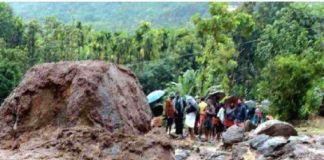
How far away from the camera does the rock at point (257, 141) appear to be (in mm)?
10797

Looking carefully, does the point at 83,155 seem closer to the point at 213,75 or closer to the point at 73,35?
the point at 213,75

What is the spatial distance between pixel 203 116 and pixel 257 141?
1.75m

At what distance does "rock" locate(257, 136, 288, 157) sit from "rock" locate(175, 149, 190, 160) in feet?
4.51

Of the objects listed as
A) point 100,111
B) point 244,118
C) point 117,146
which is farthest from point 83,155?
point 244,118

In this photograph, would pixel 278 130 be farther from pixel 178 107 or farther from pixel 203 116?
pixel 178 107

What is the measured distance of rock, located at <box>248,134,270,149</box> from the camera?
10797 mm

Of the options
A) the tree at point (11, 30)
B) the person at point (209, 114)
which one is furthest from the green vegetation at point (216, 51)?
the person at point (209, 114)

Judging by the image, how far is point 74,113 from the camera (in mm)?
3061

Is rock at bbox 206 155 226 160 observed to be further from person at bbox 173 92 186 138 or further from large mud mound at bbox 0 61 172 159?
large mud mound at bbox 0 61 172 159

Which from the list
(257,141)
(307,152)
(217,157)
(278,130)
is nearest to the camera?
(307,152)

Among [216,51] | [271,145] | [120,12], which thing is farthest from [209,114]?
[120,12]

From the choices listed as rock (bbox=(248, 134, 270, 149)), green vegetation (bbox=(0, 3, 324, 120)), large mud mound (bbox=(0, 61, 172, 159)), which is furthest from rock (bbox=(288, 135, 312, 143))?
large mud mound (bbox=(0, 61, 172, 159))

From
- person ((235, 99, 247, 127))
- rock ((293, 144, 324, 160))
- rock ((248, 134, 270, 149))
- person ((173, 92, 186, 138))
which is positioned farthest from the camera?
person ((235, 99, 247, 127))

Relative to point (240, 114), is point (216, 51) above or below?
above
